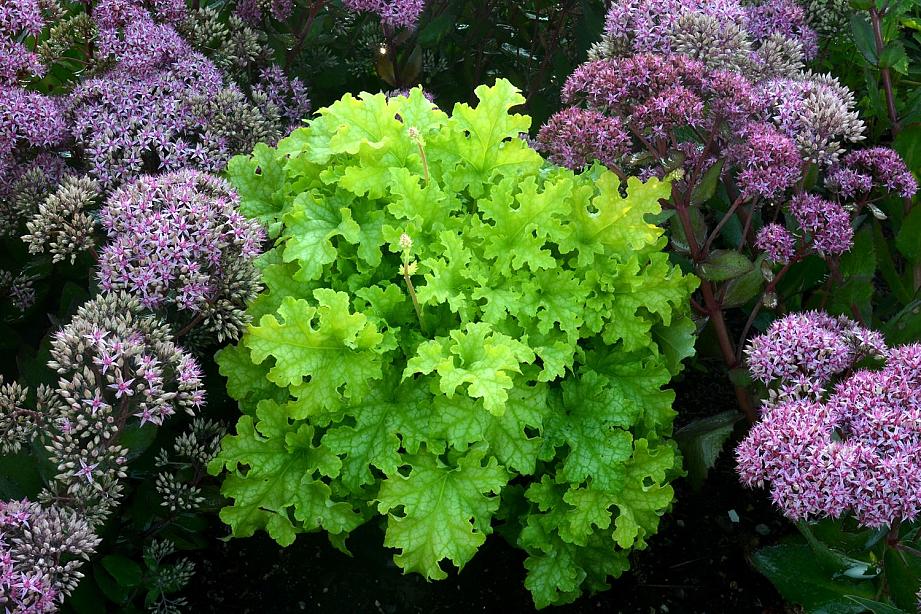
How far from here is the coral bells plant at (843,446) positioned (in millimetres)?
1592

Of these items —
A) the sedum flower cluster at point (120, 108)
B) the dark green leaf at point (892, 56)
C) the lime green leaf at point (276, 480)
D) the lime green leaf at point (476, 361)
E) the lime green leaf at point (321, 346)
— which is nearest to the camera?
the lime green leaf at point (476, 361)

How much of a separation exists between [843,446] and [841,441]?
90mm

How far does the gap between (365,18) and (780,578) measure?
85.4 inches

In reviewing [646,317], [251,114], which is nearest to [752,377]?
[646,317]

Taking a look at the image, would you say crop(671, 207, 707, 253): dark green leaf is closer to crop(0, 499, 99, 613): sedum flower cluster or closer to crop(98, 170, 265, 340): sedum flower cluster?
crop(98, 170, 265, 340): sedum flower cluster

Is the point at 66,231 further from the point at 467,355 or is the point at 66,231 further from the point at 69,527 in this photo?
the point at 467,355

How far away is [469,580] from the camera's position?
7.72ft

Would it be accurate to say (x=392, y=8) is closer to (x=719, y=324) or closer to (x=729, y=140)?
(x=729, y=140)

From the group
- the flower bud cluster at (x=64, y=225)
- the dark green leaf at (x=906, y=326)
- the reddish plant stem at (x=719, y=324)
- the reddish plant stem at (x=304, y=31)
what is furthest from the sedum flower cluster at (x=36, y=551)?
the dark green leaf at (x=906, y=326)

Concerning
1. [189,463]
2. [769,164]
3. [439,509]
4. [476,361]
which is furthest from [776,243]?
[189,463]

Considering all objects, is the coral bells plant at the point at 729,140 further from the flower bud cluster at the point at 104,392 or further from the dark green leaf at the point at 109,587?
the dark green leaf at the point at 109,587

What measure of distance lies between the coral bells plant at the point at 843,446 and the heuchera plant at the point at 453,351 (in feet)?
0.94

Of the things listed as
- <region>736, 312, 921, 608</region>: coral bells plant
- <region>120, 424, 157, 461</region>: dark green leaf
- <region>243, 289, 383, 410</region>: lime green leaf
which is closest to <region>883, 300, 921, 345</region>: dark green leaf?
<region>736, 312, 921, 608</region>: coral bells plant

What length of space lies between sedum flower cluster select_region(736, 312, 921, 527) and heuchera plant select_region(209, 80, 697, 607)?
13.0 inches
